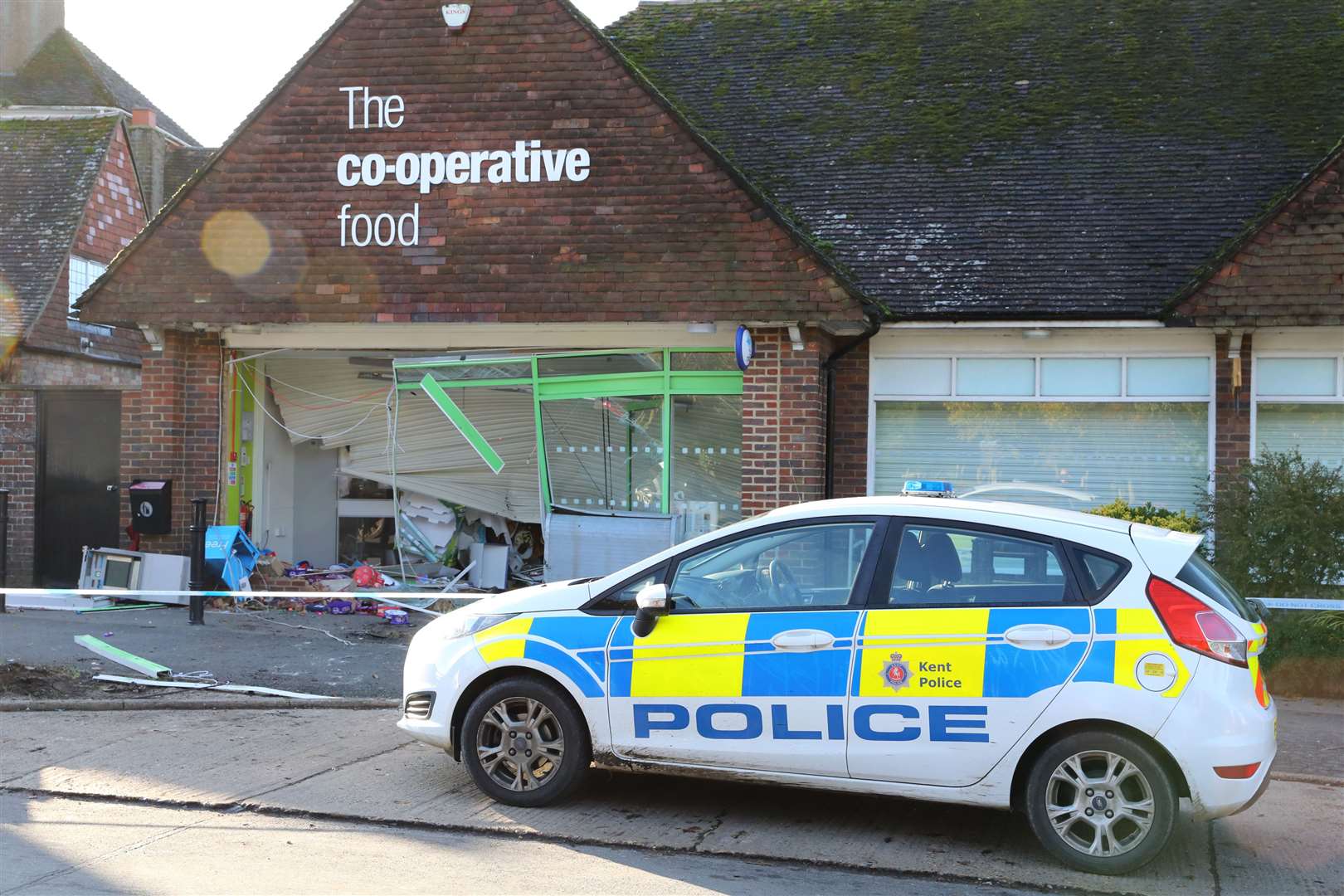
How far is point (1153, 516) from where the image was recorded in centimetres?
1120

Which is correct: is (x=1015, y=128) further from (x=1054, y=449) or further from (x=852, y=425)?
(x=852, y=425)

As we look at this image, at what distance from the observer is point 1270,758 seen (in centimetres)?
552

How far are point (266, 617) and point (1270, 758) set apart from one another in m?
9.53

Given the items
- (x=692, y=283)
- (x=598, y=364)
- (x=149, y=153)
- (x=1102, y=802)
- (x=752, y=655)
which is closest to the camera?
(x=1102, y=802)

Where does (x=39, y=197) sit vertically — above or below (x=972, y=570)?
above

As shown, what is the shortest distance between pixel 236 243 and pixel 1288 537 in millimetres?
9948

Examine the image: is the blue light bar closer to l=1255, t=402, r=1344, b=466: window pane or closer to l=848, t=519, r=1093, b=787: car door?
l=848, t=519, r=1093, b=787: car door

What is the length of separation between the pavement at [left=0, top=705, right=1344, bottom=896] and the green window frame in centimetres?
621

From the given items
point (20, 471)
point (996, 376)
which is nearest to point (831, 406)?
point (996, 376)

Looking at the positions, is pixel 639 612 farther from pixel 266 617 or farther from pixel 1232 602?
pixel 266 617

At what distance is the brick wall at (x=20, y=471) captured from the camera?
50.8 feet

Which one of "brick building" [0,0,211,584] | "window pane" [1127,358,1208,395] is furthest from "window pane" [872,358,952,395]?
"brick building" [0,0,211,584]

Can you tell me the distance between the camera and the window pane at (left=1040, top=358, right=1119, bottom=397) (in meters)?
12.6

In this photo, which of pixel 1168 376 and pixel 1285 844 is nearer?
pixel 1285 844
